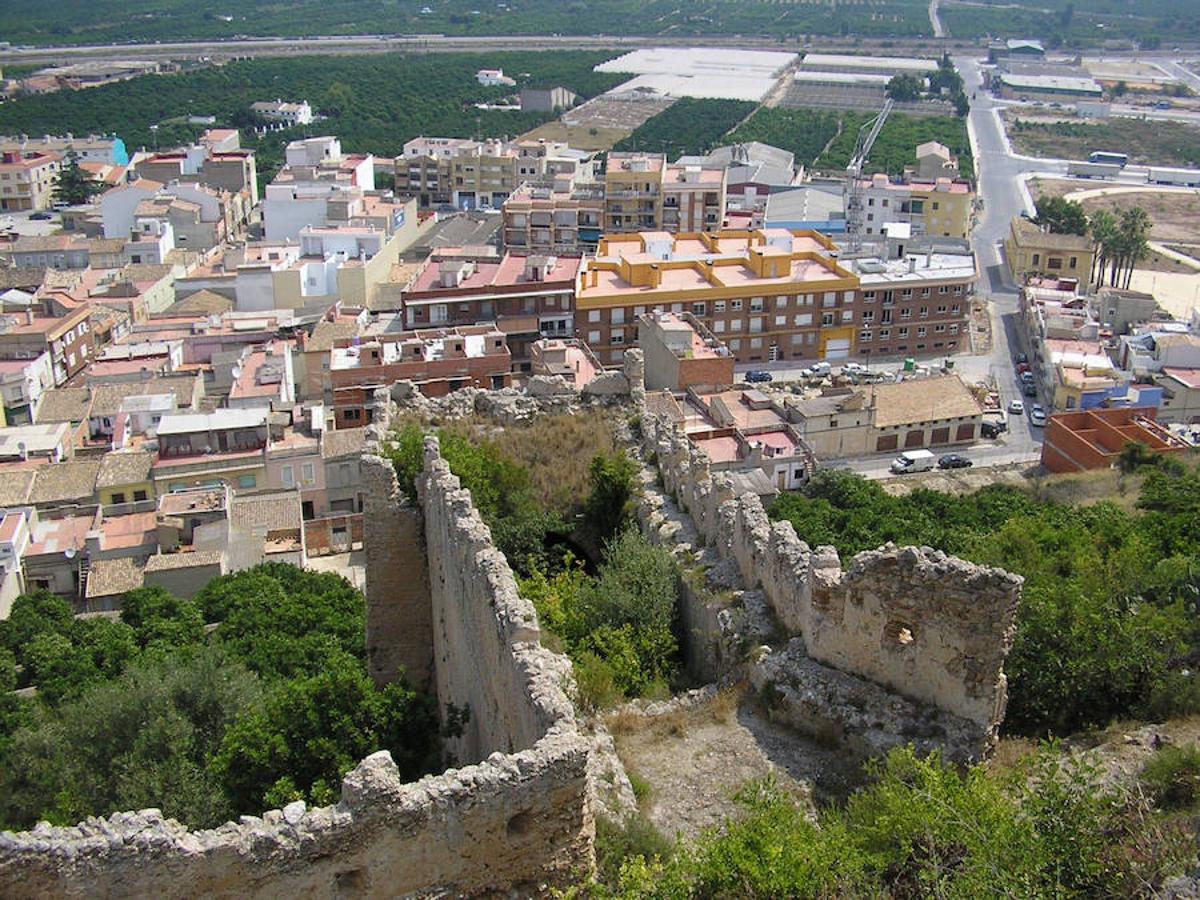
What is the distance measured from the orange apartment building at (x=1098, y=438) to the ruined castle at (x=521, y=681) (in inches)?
1057

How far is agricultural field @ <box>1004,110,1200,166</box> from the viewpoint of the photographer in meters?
134

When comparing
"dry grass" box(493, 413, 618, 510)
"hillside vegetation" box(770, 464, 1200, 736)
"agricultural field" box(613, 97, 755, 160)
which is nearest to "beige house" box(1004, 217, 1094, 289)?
"agricultural field" box(613, 97, 755, 160)

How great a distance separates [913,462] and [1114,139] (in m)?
110

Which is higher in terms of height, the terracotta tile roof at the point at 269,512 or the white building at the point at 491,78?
the white building at the point at 491,78

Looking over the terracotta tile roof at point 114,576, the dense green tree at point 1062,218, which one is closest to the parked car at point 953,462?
the terracotta tile roof at point 114,576

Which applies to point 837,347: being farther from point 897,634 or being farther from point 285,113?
point 285,113

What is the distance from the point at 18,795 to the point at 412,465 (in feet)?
31.4

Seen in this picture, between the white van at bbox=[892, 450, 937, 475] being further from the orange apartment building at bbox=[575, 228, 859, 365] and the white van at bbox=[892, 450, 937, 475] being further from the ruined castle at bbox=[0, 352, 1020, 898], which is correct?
the ruined castle at bbox=[0, 352, 1020, 898]

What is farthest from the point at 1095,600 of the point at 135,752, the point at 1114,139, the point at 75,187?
the point at 1114,139

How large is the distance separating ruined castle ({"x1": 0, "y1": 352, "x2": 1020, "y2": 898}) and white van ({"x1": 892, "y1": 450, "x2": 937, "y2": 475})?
28417 mm

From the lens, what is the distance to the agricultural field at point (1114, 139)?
438 ft

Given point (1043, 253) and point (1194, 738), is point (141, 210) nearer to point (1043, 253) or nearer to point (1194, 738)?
point (1043, 253)

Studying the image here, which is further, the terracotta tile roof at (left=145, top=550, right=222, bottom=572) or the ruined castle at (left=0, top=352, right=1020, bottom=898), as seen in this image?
the terracotta tile roof at (left=145, top=550, right=222, bottom=572)

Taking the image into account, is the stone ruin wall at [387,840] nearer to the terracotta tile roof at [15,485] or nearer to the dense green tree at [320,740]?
the dense green tree at [320,740]
